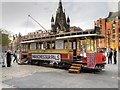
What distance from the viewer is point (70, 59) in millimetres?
18156

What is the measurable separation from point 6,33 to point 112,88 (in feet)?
187

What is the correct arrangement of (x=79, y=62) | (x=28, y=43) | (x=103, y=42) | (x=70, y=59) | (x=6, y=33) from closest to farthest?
(x=79, y=62) → (x=70, y=59) → (x=28, y=43) → (x=6, y=33) → (x=103, y=42)

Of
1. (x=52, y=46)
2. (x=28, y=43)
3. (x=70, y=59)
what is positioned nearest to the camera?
(x=70, y=59)

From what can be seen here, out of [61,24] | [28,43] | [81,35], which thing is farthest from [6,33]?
[81,35]

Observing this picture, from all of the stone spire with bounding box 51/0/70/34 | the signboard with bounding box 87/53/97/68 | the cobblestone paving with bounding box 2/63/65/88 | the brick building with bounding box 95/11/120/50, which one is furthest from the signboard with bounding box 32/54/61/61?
the brick building with bounding box 95/11/120/50

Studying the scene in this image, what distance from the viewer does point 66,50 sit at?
18.7 meters

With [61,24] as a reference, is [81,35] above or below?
below

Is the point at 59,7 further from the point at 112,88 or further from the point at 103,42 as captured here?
the point at 112,88

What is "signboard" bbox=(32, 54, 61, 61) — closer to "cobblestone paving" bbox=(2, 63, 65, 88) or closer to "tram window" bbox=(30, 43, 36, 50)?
"tram window" bbox=(30, 43, 36, 50)

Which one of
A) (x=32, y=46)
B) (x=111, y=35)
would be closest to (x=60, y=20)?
(x=111, y=35)

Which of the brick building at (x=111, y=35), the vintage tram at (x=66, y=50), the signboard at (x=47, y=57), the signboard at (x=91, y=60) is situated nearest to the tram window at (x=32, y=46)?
the vintage tram at (x=66, y=50)

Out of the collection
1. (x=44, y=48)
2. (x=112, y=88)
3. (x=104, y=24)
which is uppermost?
(x=104, y=24)

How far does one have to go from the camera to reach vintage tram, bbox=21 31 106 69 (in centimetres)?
1608

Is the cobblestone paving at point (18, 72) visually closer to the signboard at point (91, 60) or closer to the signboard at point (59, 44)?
the signboard at point (59, 44)
